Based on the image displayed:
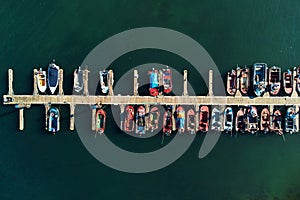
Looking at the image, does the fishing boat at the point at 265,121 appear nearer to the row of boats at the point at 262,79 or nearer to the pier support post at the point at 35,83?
the row of boats at the point at 262,79

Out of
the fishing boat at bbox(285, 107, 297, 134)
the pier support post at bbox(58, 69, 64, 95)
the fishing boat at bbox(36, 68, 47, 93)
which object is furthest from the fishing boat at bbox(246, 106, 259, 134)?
the fishing boat at bbox(36, 68, 47, 93)

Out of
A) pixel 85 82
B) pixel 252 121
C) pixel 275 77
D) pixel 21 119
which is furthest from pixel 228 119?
pixel 21 119

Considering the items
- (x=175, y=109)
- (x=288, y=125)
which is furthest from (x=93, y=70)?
(x=288, y=125)

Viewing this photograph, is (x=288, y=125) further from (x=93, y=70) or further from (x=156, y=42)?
(x=93, y=70)

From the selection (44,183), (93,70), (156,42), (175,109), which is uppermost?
(156,42)

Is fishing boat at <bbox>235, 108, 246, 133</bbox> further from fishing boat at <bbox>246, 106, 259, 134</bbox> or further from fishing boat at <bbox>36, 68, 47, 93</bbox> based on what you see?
fishing boat at <bbox>36, 68, 47, 93</bbox>

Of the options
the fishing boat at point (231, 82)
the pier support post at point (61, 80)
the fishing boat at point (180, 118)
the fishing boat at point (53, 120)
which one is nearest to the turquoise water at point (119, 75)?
the pier support post at point (61, 80)
